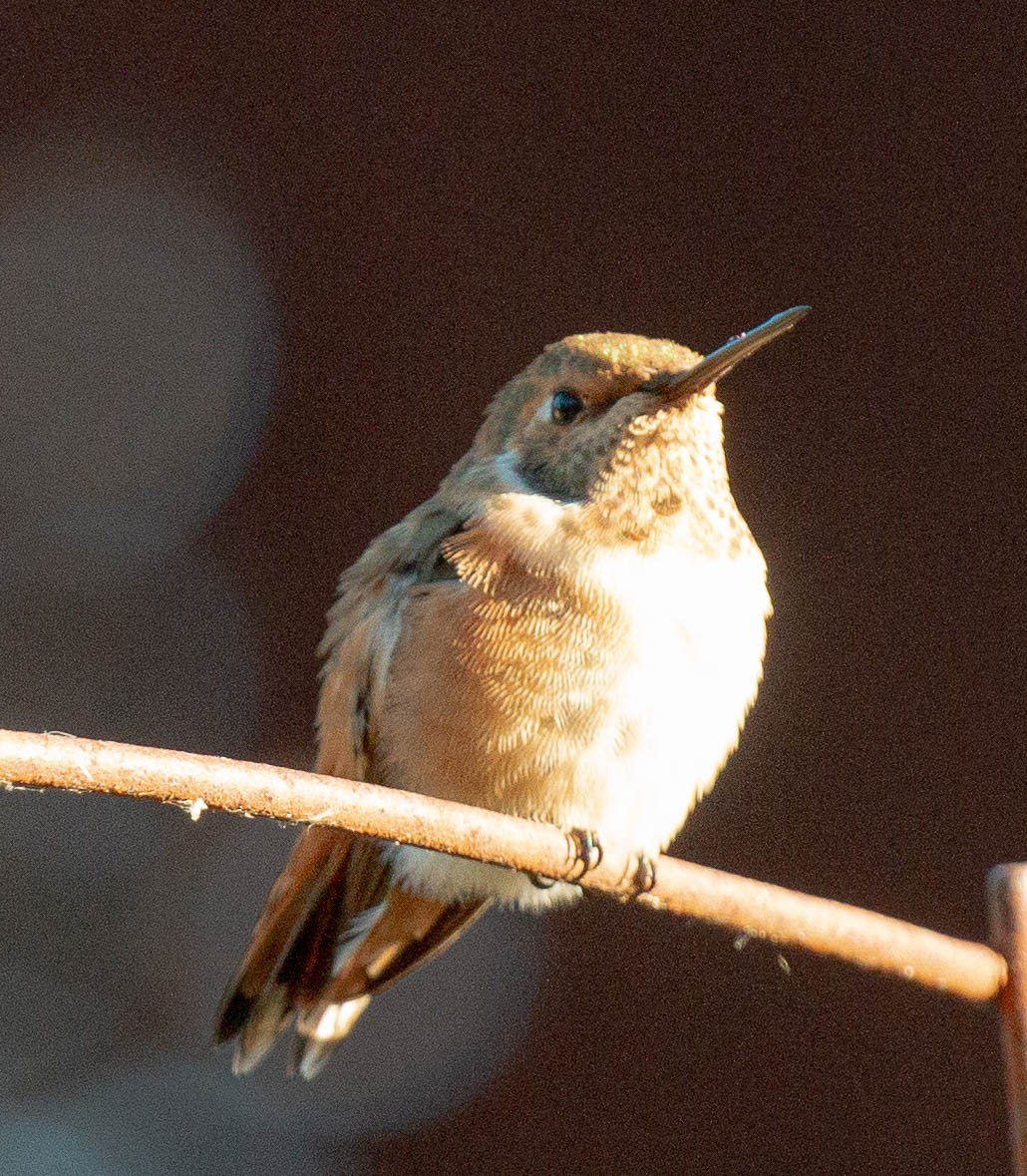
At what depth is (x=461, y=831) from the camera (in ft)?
2.98

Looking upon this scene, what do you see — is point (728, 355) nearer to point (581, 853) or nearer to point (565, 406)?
→ point (565, 406)

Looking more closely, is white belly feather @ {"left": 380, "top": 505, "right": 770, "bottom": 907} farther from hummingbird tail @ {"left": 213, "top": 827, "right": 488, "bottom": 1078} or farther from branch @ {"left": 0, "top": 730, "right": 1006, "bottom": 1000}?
branch @ {"left": 0, "top": 730, "right": 1006, "bottom": 1000}

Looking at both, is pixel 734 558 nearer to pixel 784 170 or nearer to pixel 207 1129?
pixel 784 170

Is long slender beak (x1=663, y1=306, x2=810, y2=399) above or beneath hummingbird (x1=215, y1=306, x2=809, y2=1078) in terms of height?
above

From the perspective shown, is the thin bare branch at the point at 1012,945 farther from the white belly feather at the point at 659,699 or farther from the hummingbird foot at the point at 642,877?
the white belly feather at the point at 659,699

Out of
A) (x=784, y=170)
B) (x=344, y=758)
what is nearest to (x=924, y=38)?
(x=784, y=170)

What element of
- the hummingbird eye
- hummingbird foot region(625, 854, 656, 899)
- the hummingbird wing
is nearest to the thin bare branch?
hummingbird foot region(625, 854, 656, 899)

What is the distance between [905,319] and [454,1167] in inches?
60.6

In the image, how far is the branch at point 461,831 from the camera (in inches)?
29.0

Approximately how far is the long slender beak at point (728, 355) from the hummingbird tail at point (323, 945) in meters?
0.62

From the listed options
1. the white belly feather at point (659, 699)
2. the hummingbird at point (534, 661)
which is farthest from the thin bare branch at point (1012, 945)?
the white belly feather at point (659, 699)

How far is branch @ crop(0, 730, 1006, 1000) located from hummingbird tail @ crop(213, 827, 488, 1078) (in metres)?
0.63

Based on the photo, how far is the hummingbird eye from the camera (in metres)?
1.77

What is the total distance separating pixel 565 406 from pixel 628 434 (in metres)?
0.13
